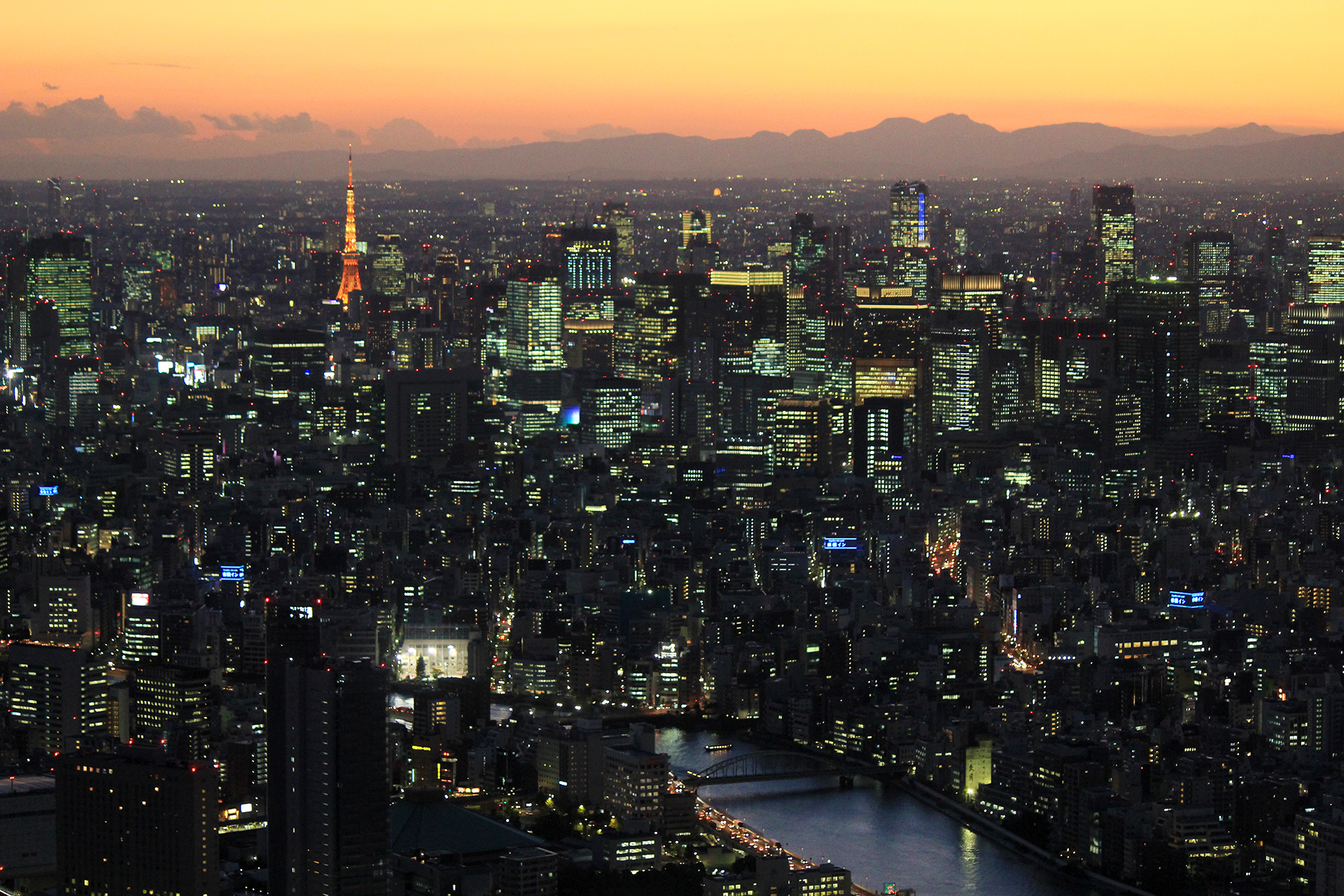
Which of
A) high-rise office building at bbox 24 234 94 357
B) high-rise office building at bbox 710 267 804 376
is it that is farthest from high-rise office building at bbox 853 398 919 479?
high-rise office building at bbox 24 234 94 357

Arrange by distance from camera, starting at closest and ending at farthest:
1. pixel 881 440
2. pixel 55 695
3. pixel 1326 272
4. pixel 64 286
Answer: pixel 55 695
pixel 881 440
pixel 1326 272
pixel 64 286

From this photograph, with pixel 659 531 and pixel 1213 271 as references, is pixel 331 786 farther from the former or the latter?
pixel 1213 271

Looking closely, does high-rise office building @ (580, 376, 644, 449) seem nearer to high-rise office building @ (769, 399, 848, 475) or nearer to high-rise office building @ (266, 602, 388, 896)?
high-rise office building @ (769, 399, 848, 475)

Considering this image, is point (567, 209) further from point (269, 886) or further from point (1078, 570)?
point (269, 886)

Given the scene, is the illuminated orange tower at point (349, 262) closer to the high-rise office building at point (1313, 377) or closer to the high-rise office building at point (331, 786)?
the high-rise office building at point (1313, 377)

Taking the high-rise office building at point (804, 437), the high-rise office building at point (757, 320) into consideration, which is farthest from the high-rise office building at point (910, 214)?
the high-rise office building at point (804, 437)

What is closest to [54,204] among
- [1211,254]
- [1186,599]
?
[1211,254]
